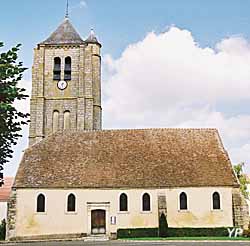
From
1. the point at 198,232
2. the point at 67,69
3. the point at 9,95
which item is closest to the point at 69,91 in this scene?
the point at 67,69

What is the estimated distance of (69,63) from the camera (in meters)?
51.5

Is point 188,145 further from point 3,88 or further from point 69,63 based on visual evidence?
point 3,88

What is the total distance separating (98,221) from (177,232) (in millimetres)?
6092

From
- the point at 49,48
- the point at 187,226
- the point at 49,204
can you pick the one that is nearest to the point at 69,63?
the point at 49,48

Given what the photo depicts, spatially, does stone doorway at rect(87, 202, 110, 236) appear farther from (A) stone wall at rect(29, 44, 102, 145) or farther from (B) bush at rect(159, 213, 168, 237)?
(A) stone wall at rect(29, 44, 102, 145)

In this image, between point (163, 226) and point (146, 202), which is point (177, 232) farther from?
point (146, 202)

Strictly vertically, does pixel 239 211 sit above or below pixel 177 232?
above

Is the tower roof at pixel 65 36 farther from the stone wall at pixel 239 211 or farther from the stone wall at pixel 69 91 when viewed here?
the stone wall at pixel 239 211

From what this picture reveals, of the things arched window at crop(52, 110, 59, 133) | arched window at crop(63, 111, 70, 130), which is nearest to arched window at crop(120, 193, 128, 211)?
arched window at crop(63, 111, 70, 130)

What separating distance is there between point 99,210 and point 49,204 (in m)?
3.80

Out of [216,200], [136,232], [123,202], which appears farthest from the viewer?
[123,202]

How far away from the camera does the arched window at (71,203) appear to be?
1400 inches

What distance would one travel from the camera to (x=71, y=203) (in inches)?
1403

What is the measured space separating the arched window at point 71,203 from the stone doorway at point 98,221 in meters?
1.47
